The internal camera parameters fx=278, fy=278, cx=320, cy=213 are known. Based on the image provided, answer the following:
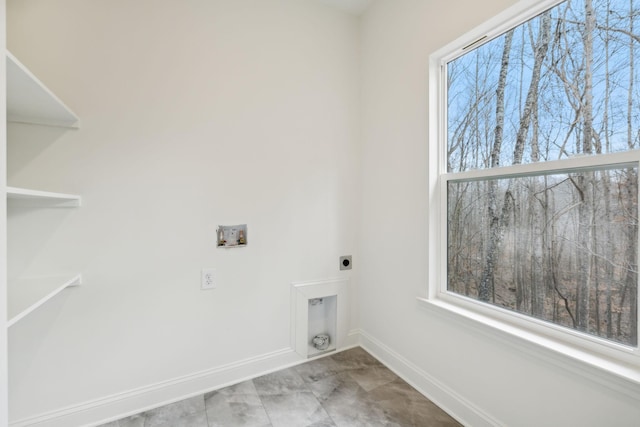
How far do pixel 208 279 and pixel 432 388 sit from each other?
1.58 meters

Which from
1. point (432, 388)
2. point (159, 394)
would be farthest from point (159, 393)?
point (432, 388)

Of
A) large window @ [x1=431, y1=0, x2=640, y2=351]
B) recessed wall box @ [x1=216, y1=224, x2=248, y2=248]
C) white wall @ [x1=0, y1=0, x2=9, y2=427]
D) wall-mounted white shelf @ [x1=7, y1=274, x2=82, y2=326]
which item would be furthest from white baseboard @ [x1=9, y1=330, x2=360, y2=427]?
large window @ [x1=431, y1=0, x2=640, y2=351]

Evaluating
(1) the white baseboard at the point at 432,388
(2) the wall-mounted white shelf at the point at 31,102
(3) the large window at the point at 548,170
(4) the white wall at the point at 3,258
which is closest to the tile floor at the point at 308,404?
(1) the white baseboard at the point at 432,388

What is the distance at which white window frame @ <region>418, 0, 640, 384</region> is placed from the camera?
3.60 ft

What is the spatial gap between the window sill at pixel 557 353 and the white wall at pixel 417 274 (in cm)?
2

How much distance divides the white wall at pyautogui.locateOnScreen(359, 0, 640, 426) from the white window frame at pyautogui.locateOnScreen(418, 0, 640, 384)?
0.18ft

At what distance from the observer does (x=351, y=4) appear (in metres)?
2.21

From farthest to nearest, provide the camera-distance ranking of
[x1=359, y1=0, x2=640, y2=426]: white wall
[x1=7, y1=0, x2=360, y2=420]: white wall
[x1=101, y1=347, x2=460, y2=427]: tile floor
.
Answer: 1. [x1=101, y1=347, x2=460, y2=427]: tile floor
2. [x1=7, y1=0, x2=360, y2=420]: white wall
3. [x1=359, y1=0, x2=640, y2=426]: white wall

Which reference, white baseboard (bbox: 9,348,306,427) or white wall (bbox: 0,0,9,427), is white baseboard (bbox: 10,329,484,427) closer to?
white baseboard (bbox: 9,348,306,427)

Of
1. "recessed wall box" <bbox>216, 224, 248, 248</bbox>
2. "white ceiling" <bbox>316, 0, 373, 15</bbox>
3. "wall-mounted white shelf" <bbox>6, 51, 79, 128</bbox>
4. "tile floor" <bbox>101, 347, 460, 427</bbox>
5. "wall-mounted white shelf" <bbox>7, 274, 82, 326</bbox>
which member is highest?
"white ceiling" <bbox>316, 0, 373, 15</bbox>

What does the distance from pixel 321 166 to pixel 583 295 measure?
1677mm

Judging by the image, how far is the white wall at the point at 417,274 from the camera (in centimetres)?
121

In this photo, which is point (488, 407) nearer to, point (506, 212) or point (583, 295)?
point (583, 295)

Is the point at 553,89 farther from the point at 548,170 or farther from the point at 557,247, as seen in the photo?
the point at 557,247
